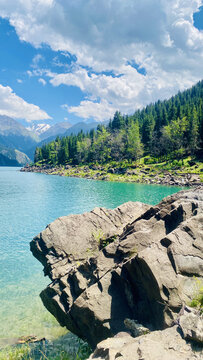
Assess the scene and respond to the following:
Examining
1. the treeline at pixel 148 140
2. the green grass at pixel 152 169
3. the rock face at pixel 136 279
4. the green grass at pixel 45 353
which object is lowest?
the green grass at pixel 45 353

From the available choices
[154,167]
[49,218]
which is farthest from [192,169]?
[49,218]

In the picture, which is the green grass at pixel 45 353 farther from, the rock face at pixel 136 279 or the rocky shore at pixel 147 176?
the rocky shore at pixel 147 176

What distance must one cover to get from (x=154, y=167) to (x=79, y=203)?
72662 mm

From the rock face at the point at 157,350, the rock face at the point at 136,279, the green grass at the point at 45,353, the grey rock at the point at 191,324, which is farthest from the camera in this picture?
the green grass at the point at 45,353

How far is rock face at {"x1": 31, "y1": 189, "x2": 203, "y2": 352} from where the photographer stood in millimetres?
8055

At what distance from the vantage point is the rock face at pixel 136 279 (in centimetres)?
805

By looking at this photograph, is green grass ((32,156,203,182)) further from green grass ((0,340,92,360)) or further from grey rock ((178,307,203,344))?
grey rock ((178,307,203,344))

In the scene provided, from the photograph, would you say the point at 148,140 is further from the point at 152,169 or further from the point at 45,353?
the point at 45,353

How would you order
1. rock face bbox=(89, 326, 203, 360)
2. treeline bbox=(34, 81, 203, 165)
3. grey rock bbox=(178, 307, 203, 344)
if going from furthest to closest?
treeline bbox=(34, 81, 203, 165)
grey rock bbox=(178, 307, 203, 344)
rock face bbox=(89, 326, 203, 360)

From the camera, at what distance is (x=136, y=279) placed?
360 inches

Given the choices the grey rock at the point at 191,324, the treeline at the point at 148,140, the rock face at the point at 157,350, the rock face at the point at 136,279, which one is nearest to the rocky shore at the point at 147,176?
the treeline at the point at 148,140

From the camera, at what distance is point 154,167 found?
4476 inches

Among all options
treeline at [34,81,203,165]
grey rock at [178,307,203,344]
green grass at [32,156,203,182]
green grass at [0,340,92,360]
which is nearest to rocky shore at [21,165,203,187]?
green grass at [32,156,203,182]

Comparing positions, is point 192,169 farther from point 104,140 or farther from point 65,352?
point 65,352
